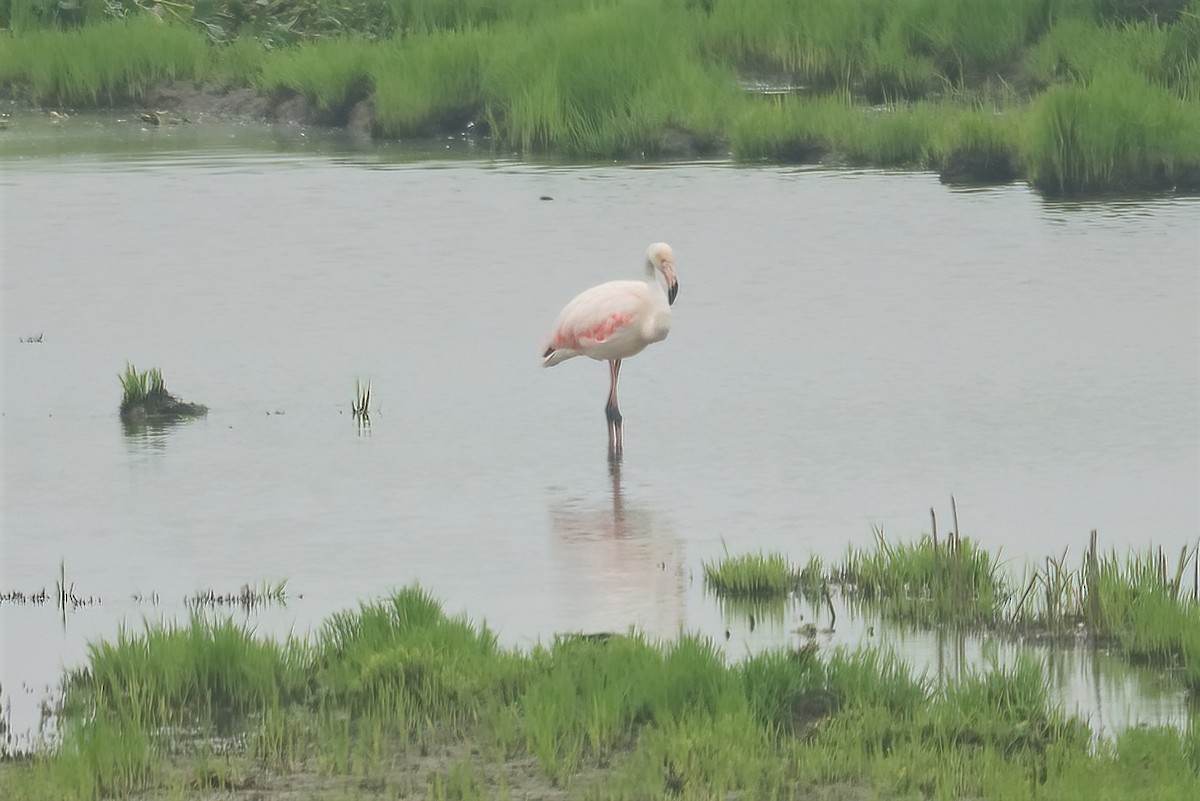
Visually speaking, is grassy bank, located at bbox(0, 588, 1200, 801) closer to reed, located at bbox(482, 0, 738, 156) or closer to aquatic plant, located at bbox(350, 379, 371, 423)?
aquatic plant, located at bbox(350, 379, 371, 423)

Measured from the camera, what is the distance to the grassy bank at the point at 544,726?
5.21m

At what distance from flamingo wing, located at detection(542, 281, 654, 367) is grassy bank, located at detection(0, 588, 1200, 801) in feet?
11.8

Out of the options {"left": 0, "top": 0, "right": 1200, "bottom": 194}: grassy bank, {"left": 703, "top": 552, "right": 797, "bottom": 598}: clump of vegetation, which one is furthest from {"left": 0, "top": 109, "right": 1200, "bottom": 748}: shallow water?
{"left": 0, "top": 0, "right": 1200, "bottom": 194}: grassy bank

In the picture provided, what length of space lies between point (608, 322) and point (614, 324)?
0.10 feet

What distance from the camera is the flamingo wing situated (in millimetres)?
9672

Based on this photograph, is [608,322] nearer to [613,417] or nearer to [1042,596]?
[613,417]

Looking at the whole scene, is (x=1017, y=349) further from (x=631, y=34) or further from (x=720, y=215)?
(x=631, y=34)

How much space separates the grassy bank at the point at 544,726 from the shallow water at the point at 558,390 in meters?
0.42

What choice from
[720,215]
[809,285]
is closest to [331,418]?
[809,285]

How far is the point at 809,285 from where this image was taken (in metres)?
13.8

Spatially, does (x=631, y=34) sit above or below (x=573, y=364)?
above

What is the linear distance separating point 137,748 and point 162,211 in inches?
488

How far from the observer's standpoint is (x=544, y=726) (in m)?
5.45

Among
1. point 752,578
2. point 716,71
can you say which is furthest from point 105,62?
point 752,578
